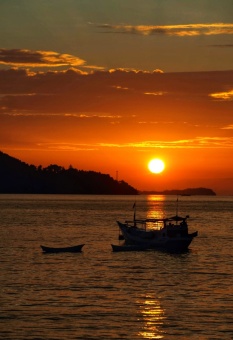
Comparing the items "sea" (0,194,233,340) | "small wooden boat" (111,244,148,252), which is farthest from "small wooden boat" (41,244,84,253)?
"small wooden boat" (111,244,148,252)

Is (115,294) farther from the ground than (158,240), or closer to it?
closer to it

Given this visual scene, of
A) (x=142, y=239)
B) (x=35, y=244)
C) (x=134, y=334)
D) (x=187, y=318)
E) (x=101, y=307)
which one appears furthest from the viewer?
(x=35, y=244)

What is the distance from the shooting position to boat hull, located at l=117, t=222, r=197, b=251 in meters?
102

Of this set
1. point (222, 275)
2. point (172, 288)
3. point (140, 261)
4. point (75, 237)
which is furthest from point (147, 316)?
point (75, 237)

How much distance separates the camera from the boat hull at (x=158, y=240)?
10225 centimetres

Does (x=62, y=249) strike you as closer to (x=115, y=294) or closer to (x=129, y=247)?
(x=129, y=247)

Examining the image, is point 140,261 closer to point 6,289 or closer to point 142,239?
point 142,239

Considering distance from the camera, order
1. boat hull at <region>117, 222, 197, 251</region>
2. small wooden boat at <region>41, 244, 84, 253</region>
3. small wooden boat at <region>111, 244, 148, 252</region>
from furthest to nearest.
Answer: boat hull at <region>117, 222, 197, 251</region> < small wooden boat at <region>111, 244, 148, 252</region> < small wooden boat at <region>41, 244, 84, 253</region>

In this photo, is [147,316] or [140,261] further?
[140,261]

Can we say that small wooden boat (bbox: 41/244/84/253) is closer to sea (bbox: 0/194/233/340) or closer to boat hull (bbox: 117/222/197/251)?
sea (bbox: 0/194/233/340)

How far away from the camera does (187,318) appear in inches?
1997

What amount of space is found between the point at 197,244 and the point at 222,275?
45.0 m

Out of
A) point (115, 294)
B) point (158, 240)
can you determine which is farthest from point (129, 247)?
point (115, 294)

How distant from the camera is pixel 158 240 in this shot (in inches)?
4060
